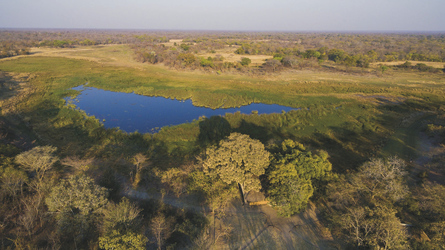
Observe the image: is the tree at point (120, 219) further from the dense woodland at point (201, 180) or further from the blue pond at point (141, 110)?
the blue pond at point (141, 110)

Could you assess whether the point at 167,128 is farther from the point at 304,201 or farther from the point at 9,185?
the point at 304,201

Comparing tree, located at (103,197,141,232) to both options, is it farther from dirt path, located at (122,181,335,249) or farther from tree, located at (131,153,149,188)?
tree, located at (131,153,149,188)

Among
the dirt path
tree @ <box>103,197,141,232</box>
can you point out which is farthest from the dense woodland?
the dirt path

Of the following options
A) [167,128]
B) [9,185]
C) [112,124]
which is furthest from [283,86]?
[9,185]

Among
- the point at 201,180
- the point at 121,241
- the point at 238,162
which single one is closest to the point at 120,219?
the point at 121,241

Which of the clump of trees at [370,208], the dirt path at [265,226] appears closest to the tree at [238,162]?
the dirt path at [265,226]

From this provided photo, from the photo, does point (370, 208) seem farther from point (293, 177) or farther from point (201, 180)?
point (201, 180)
